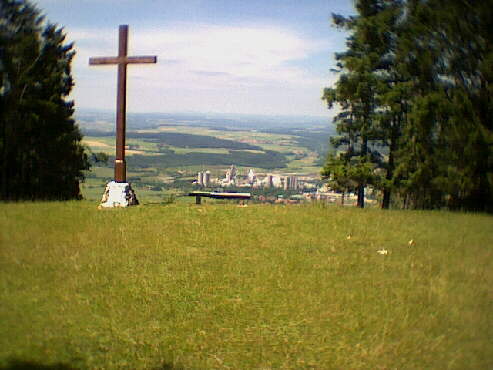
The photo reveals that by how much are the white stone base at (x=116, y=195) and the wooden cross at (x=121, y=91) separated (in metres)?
0.17

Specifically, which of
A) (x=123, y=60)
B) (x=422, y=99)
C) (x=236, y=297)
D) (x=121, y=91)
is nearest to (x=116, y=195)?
(x=121, y=91)

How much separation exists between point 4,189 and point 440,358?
5.94m

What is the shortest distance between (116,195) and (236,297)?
5.68 m

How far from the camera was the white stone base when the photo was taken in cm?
1009

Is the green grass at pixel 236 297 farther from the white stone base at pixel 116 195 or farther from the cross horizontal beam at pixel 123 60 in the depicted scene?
the cross horizontal beam at pixel 123 60

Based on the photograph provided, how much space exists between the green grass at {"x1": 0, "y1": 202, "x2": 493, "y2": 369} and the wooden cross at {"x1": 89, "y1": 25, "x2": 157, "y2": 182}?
2080mm

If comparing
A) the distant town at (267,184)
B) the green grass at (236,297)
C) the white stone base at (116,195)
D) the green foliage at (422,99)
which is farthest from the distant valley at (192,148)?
the green grass at (236,297)

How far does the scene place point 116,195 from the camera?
33.3 feet

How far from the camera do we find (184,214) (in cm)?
982

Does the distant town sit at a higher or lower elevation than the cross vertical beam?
lower

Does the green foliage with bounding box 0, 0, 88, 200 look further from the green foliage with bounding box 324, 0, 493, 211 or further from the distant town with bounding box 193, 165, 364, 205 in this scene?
the distant town with bounding box 193, 165, 364, 205

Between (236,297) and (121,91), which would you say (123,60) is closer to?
(121,91)

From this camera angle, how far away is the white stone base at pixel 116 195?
10.1 m

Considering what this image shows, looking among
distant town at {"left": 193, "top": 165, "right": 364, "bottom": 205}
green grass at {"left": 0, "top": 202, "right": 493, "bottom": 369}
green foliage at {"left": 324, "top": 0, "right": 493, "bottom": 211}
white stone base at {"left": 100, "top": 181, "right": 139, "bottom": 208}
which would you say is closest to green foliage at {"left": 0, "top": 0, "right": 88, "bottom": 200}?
green grass at {"left": 0, "top": 202, "right": 493, "bottom": 369}
